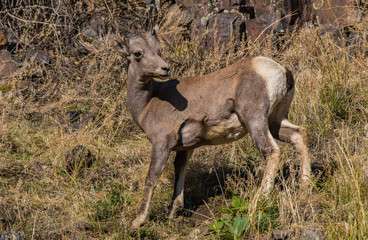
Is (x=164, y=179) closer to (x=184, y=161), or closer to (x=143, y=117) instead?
(x=184, y=161)

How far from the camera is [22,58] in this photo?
8539 millimetres

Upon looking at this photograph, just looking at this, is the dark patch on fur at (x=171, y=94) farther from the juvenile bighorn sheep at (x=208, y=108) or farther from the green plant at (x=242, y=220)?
the green plant at (x=242, y=220)

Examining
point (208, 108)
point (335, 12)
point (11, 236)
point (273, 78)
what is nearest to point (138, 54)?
point (208, 108)

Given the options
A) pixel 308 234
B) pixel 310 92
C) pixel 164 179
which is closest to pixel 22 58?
pixel 164 179

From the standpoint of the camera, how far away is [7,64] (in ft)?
27.0

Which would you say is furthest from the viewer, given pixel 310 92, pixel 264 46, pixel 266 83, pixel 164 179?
pixel 264 46

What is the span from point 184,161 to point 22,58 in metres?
4.50

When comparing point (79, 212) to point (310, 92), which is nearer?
point (79, 212)

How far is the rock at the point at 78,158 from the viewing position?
6.04 metres

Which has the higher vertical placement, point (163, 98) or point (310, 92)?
point (163, 98)

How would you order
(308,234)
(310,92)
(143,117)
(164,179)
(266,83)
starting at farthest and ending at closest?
(310,92), (164,179), (143,117), (266,83), (308,234)

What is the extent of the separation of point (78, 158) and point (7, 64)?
10.2ft

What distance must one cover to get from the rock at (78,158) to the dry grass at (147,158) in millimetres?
30

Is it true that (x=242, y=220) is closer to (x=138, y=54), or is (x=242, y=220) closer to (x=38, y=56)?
(x=138, y=54)
